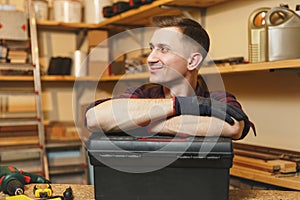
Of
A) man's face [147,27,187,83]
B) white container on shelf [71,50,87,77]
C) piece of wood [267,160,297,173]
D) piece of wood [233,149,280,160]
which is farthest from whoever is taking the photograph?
white container on shelf [71,50,87,77]

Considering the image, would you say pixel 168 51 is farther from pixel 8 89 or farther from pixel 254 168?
pixel 8 89

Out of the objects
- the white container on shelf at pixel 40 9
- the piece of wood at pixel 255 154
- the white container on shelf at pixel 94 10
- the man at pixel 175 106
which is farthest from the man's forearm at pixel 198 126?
the white container on shelf at pixel 40 9

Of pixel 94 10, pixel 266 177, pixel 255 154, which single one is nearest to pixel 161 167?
pixel 266 177

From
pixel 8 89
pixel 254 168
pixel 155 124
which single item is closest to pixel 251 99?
pixel 254 168

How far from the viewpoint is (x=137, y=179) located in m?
0.88

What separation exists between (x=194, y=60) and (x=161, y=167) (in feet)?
1.43

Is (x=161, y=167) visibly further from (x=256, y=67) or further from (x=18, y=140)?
(x=18, y=140)

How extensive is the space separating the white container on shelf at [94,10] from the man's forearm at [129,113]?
2215 mm

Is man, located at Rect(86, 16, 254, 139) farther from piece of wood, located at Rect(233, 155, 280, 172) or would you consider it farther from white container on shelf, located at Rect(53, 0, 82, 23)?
white container on shelf, located at Rect(53, 0, 82, 23)

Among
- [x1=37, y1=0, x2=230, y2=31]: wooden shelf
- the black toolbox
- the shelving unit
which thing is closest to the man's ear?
the black toolbox

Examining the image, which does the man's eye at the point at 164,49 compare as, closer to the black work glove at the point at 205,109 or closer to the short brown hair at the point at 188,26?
the short brown hair at the point at 188,26

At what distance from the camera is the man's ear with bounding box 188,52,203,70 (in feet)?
3.92

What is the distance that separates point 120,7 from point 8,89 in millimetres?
1152

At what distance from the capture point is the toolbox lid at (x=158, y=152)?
848 mm
